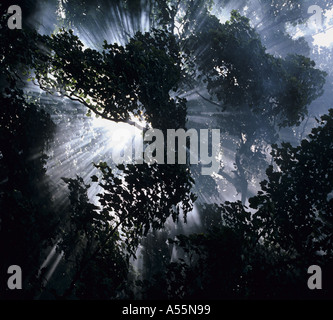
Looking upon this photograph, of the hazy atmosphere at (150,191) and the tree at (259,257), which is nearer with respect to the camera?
the tree at (259,257)

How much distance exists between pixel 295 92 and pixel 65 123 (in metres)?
22.1

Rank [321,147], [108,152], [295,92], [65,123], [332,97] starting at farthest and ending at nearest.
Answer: [332,97]
[108,152]
[65,123]
[295,92]
[321,147]

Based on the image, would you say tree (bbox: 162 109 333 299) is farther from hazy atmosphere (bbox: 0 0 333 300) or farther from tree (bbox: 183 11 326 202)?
tree (bbox: 183 11 326 202)

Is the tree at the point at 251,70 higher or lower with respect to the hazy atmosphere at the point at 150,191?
higher

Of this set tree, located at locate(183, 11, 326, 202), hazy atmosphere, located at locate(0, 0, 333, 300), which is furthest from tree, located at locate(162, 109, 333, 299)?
tree, located at locate(183, 11, 326, 202)

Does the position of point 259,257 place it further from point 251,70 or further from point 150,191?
point 251,70

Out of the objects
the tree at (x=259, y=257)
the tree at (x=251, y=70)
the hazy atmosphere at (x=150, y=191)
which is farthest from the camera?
the tree at (x=251, y=70)

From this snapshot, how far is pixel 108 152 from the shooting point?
3166cm

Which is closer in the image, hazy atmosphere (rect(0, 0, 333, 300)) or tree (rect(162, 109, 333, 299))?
tree (rect(162, 109, 333, 299))

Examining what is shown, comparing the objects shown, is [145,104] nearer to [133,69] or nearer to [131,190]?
[133,69]

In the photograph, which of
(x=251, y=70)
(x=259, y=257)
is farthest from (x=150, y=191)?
(x=251, y=70)

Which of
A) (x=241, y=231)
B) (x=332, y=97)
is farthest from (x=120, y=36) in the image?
(x=332, y=97)

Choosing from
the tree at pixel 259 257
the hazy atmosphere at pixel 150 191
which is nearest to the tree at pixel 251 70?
the hazy atmosphere at pixel 150 191

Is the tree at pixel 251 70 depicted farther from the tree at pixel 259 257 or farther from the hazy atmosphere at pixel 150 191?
the tree at pixel 259 257
